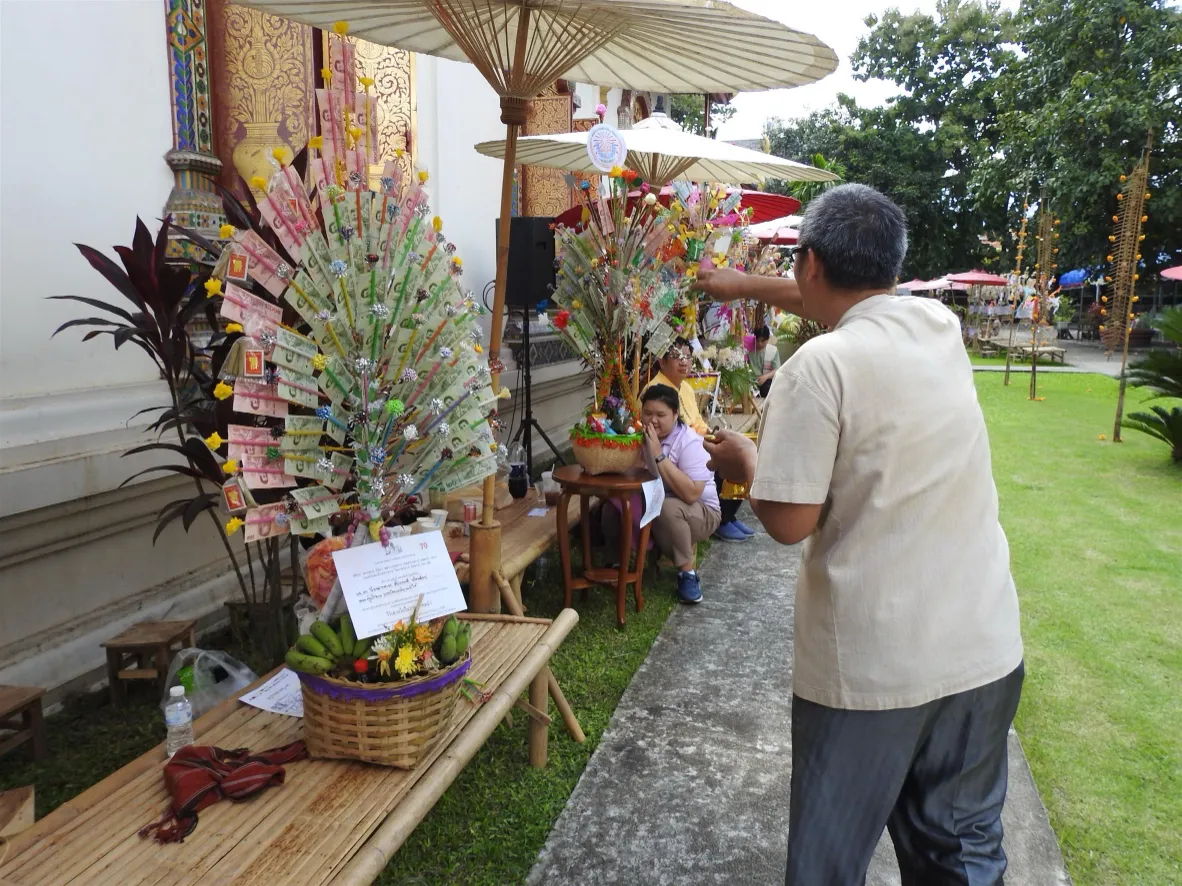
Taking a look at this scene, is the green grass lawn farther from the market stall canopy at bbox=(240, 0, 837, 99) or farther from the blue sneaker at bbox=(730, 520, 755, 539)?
the market stall canopy at bbox=(240, 0, 837, 99)

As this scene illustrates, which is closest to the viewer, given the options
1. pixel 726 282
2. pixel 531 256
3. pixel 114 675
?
pixel 726 282

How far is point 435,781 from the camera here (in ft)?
5.97

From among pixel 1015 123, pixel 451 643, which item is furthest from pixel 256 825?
pixel 1015 123

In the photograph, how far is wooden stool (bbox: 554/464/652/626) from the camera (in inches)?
161

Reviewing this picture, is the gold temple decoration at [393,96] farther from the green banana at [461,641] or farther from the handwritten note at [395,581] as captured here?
the green banana at [461,641]

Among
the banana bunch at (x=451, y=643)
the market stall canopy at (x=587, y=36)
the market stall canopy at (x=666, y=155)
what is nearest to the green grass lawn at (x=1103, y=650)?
the banana bunch at (x=451, y=643)

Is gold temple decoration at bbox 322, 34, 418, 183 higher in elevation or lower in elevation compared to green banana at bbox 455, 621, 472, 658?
higher

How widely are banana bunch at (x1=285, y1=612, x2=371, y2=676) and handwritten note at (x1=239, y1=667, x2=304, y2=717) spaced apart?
0.34 metres

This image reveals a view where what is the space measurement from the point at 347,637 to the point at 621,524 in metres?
2.58

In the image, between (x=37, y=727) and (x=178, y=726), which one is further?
(x=37, y=727)

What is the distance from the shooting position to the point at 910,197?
89.9ft

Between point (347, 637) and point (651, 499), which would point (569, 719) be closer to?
point (347, 637)

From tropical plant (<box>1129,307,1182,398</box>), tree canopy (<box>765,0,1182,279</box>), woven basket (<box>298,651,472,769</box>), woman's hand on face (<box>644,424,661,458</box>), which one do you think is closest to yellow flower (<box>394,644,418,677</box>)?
woven basket (<box>298,651,472,769</box>)

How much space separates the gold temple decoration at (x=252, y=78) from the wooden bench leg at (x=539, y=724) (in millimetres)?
2439
